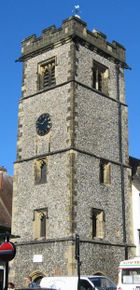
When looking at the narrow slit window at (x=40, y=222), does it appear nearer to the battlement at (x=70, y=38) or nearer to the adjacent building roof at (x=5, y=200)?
the adjacent building roof at (x=5, y=200)

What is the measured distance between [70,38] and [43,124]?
496 centimetres

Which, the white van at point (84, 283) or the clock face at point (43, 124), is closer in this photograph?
the white van at point (84, 283)

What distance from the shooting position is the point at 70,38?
25.9m

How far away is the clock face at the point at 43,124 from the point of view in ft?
83.0

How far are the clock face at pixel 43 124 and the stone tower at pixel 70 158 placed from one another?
56mm

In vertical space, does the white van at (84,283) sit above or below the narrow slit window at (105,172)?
below

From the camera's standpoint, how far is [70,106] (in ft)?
80.1

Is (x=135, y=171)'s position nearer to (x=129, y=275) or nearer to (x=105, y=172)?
(x=105, y=172)

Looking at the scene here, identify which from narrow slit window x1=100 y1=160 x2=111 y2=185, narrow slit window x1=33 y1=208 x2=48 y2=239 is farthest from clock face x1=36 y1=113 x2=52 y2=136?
narrow slit window x1=33 y1=208 x2=48 y2=239

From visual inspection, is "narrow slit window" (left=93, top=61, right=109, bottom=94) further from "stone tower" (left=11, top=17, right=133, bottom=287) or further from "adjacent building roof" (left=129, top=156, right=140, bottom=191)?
"adjacent building roof" (left=129, top=156, right=140, bottom=191)

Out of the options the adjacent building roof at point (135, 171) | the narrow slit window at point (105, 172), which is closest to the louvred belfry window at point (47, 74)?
the narrow slit window at point (105, 172)

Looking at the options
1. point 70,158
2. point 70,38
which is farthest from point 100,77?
point 70,158

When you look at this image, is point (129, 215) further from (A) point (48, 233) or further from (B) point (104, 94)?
(B) point (104, 94)

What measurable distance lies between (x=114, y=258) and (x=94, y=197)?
10.7 ft
